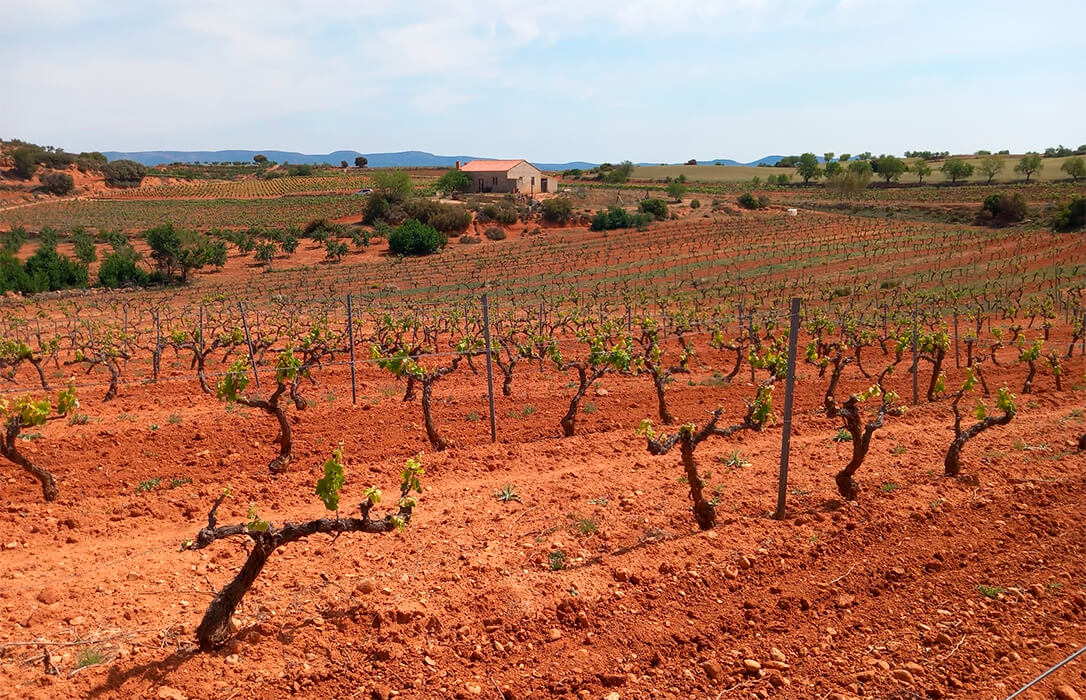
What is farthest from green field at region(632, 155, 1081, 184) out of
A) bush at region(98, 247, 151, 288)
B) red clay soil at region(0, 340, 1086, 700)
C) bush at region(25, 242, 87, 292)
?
red clay soil at region(0, 340, 1086, 700)

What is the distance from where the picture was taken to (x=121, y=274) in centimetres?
3769

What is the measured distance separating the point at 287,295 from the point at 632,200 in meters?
46.7

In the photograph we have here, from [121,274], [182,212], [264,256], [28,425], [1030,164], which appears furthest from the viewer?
[1030,164]

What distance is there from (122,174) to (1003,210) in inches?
3656

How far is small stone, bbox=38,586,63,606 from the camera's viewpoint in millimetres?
5629

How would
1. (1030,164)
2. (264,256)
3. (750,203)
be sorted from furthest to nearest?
1. (1030,164)
2. (750,203)
3. (264,256)

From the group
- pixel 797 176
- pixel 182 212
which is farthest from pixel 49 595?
pixel 797 176

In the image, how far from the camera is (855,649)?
16.7 ft

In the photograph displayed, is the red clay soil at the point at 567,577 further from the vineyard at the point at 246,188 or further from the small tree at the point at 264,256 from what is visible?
the vineyard at the point at 246,188

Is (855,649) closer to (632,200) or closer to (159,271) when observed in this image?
(159,271)

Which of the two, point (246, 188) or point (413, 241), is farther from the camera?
point (246, 188)

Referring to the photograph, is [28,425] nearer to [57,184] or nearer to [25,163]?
[57,184]

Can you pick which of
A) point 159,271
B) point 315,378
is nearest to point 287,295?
point 159,271

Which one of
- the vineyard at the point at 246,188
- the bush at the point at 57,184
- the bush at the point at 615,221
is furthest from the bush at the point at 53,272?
the bush at the point at 57,184
